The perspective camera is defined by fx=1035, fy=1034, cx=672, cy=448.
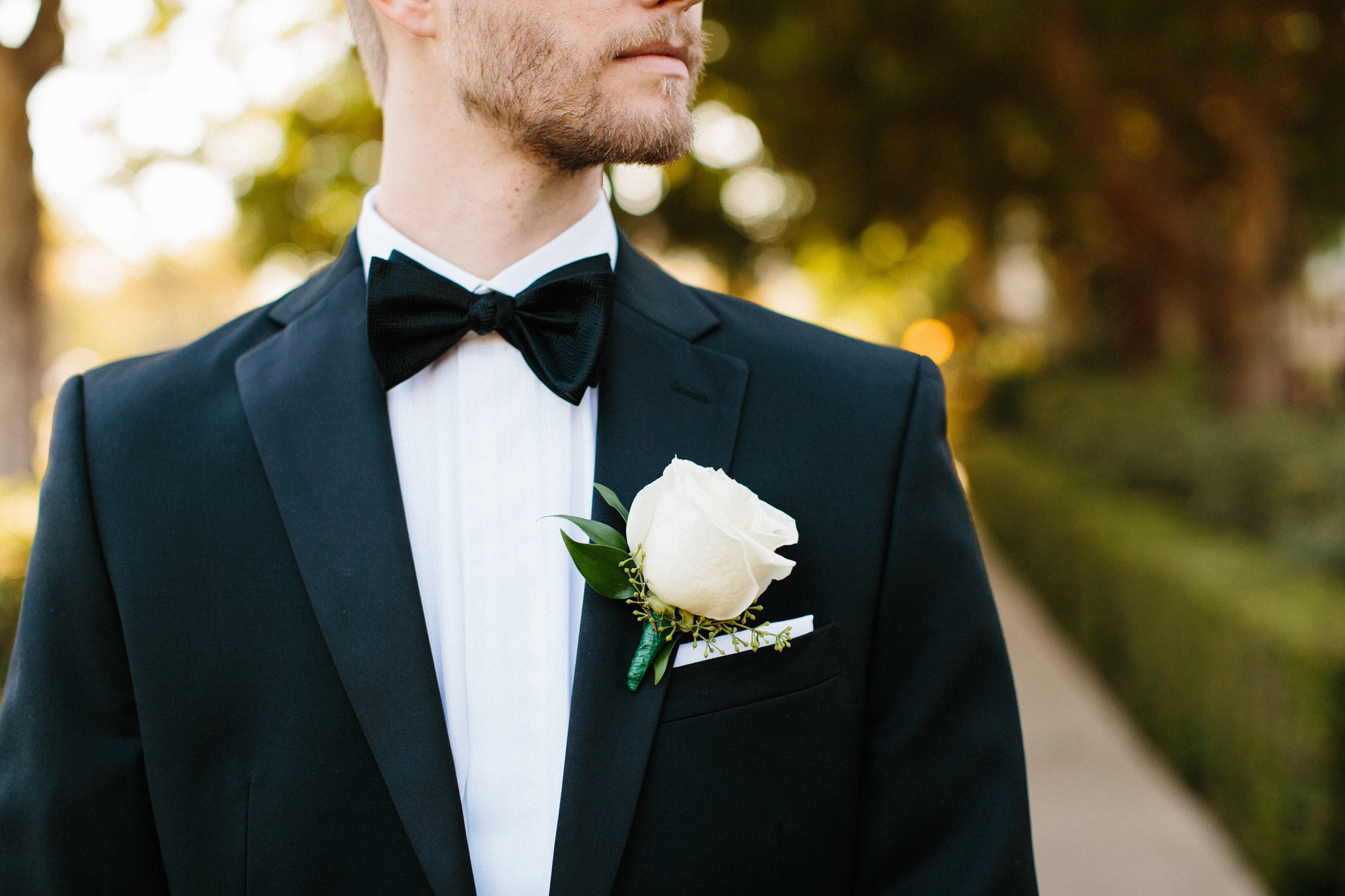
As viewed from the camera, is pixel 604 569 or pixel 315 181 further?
pixel 315 181

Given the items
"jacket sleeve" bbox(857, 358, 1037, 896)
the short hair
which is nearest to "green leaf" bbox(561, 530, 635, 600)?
"jacket sleeve" bbox(857, 358, 1037, 896)

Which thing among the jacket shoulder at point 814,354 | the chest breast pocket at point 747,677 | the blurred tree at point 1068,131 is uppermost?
the blurred tree at point 1068,131

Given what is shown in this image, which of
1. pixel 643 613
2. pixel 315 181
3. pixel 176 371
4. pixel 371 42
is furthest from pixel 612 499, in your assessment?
pixel 315 181

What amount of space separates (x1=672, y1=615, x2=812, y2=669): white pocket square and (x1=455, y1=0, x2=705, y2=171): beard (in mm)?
751

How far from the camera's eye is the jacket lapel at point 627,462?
143 centimetres

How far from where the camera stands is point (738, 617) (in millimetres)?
1476

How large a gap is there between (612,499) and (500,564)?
0.68 feet

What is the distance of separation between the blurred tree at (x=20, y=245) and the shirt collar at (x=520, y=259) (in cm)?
609

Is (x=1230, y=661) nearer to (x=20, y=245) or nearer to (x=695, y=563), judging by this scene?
(x=695, y=563)

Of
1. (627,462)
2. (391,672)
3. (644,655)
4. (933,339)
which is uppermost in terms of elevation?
(933,339)

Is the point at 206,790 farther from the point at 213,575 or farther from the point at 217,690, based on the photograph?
the point at 213,575

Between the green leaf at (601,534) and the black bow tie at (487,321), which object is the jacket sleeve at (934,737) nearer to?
the green leaf at (601,534)

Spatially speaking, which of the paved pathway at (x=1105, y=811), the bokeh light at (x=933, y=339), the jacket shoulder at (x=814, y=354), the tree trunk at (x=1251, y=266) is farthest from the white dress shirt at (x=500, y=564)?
the bokeh light at (x=933, y=339)

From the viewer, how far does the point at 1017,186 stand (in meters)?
14.9
